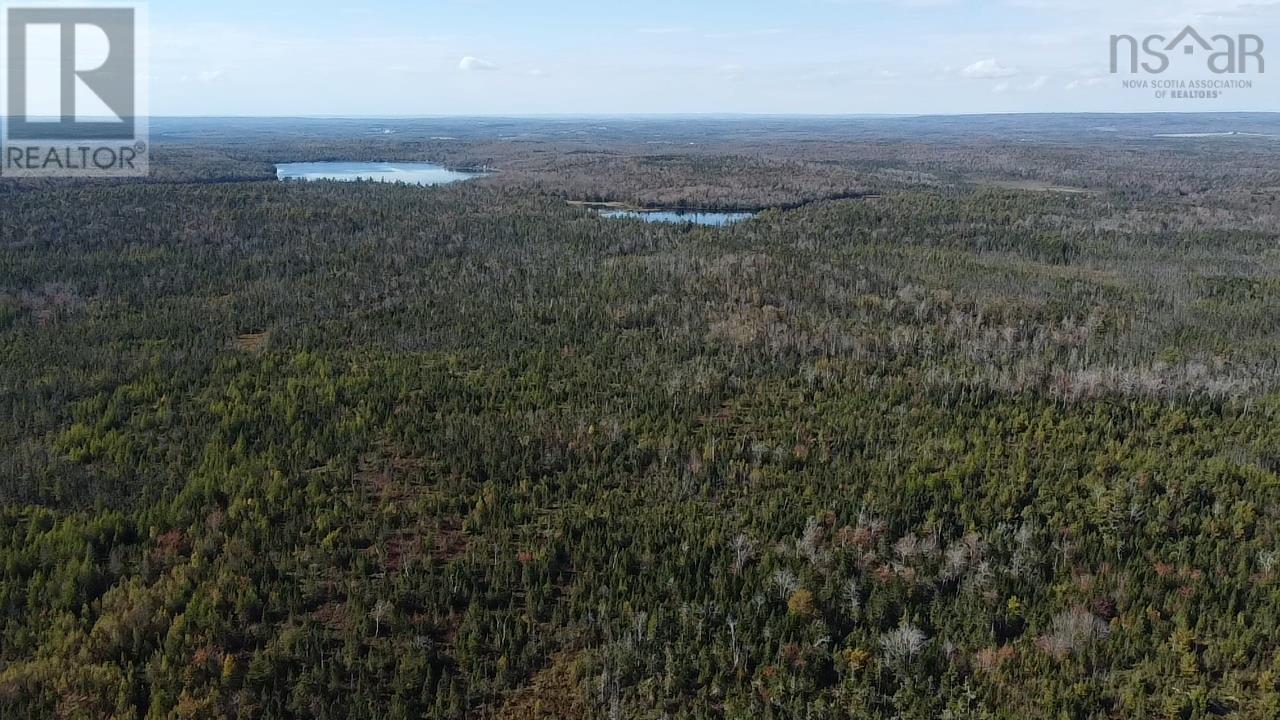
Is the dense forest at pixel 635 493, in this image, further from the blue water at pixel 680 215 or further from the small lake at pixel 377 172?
the small lake at pixel 377 172

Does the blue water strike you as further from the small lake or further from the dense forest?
the small lake

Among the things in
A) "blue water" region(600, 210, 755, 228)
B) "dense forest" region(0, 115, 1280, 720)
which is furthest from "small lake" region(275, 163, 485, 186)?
"dense forest" region(0, 115, 1280, 720)

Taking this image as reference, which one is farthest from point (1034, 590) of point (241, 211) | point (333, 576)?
point (241, 211)

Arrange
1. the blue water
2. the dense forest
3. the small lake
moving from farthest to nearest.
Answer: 1. the small lake
2. the blue water
3. the dense forest

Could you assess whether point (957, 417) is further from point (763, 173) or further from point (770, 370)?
point (763, 173)

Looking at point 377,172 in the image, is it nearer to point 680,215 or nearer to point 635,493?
point 680,215

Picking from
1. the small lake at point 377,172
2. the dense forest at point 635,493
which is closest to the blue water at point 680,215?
the dense forest at point 635,493

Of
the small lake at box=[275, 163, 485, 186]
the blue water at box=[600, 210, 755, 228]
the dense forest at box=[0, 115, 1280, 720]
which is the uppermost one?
the small lake at box=[275, 163, 485, 186]

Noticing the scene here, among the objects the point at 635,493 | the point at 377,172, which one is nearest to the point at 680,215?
the point at 635,493
